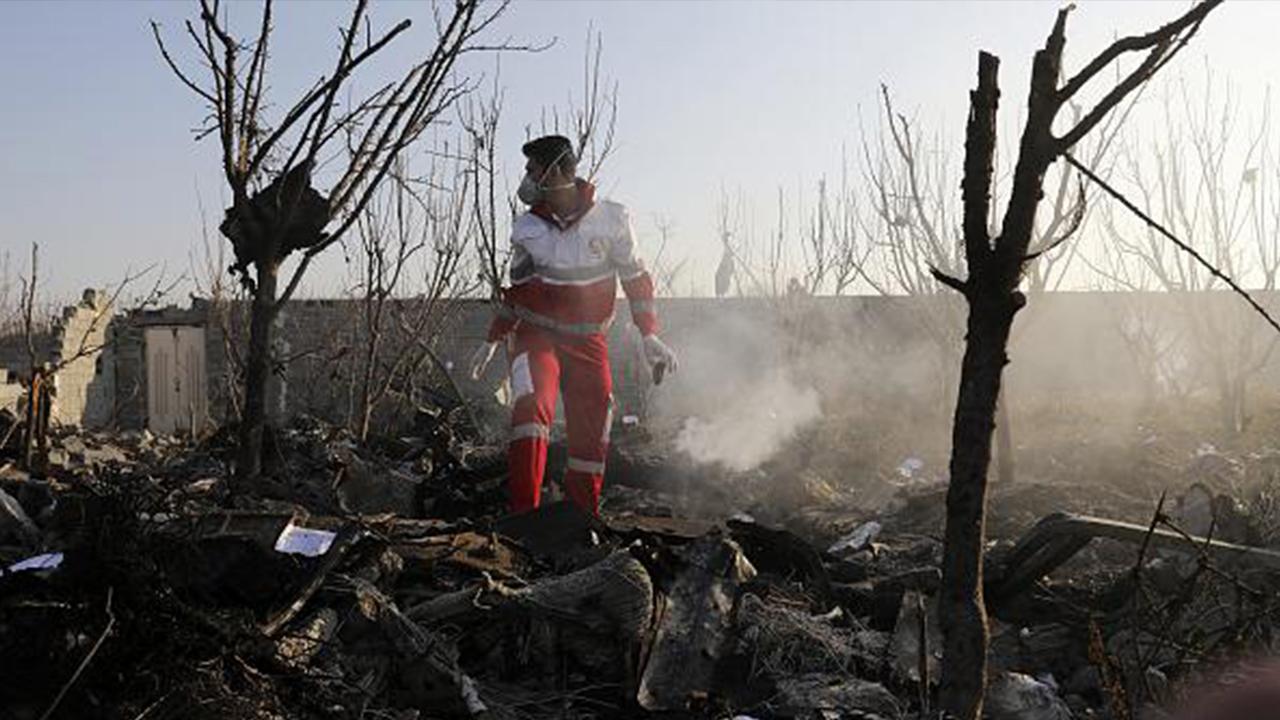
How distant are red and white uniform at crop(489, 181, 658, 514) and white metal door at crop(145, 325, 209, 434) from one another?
15415 mm

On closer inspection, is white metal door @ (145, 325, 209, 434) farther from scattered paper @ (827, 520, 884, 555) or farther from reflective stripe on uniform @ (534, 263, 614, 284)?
scattered paper @ (827, 520, 884, 555)

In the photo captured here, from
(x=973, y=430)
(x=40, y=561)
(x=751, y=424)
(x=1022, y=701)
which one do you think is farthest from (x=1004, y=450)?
(x=973, y=430)

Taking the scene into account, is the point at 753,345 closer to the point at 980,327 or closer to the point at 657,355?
the point at 657,355

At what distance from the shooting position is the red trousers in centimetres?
518

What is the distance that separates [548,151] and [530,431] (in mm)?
1339

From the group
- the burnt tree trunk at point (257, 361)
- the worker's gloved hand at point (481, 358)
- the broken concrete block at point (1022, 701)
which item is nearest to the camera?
the broken concrete block at point (1022, 701)

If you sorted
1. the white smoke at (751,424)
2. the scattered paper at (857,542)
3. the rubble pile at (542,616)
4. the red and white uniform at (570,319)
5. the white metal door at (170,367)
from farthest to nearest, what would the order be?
the white metal door at (170,367) → the white smoke at (751,424) → the red and white uniform at (570,319) → the scattered paper at (857,542) → the rubble pile at (542,616)

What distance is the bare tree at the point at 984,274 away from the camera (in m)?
1.76

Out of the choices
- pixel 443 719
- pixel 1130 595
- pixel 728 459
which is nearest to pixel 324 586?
pixel 443 719

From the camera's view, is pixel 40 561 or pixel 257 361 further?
pixel 257 361

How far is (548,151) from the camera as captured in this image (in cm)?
552

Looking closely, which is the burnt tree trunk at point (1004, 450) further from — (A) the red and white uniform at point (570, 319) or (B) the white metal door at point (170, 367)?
(B) the white metal door at point (170, 367)

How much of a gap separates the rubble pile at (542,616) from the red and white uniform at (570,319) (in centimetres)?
88

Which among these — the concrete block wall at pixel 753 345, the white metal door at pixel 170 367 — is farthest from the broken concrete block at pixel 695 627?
the white metal door at pixel 170 367
